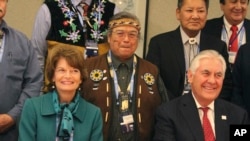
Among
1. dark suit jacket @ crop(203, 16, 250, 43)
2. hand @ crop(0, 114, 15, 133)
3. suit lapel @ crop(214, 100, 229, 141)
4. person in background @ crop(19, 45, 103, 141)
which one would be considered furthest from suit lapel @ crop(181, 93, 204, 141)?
hand @ crop(0, 114, 15, 133)

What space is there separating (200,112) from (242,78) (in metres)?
0.57

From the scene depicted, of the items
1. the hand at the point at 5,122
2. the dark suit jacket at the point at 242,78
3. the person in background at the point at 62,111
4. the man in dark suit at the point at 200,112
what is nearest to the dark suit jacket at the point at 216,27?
the dark suit jacket at the point at 242,78

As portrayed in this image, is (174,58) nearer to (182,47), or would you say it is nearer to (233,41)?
(182,47)

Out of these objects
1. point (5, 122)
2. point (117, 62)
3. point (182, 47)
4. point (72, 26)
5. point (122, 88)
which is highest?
point (72, 26)

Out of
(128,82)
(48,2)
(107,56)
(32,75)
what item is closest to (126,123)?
(128,82)

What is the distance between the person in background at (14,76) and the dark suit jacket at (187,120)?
0.85m

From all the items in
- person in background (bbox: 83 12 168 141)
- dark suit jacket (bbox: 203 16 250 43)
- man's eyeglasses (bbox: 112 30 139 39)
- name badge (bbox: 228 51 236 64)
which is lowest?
person in background (bbox: 83 12 168 141)

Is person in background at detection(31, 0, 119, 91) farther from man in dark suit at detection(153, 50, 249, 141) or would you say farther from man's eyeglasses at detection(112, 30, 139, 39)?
man in dark suit at detection(153, 50, 249, 141)

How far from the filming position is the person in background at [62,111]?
263 centimetres

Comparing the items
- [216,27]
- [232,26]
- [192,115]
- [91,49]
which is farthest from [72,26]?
[232,26]

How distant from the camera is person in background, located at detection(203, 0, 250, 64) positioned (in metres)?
3.60

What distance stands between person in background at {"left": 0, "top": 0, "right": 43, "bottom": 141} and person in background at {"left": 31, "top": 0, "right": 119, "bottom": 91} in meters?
0.26

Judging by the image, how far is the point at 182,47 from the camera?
10.9 ft

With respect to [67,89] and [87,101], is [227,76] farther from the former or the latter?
[67,89]
